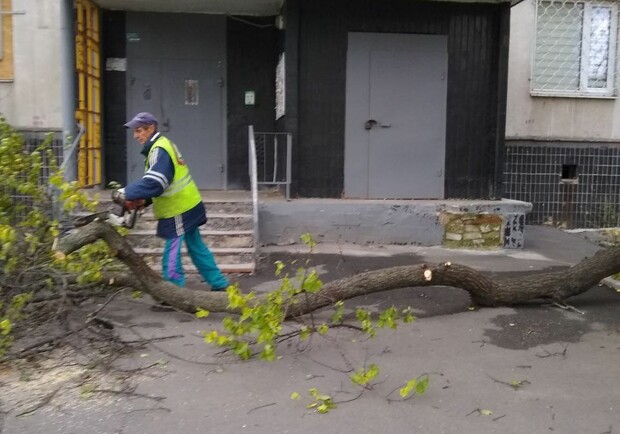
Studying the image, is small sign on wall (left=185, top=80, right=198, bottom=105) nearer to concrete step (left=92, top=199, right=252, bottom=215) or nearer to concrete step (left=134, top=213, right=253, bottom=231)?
concrete step (left=92, top=199, right=252, bottom=215)

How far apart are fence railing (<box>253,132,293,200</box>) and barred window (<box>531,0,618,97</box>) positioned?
14.0ft

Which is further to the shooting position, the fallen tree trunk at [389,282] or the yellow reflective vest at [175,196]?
the yellow reflective vest at [175,196]

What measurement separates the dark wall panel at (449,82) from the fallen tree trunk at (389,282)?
10.5 feet

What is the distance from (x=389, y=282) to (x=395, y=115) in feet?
13.4

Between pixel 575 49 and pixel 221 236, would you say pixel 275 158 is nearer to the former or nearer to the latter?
pixel 221 236

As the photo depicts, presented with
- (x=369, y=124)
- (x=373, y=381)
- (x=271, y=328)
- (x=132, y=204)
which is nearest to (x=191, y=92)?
(x=369, y=124)

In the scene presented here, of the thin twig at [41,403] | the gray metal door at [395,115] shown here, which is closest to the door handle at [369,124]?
the gray metal door at [395,115]

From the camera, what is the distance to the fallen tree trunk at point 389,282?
492 centimetres

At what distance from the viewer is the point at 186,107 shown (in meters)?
9.54

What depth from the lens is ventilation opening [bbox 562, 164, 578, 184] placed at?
10.0 metres

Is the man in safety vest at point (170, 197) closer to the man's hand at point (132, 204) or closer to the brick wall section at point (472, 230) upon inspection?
the man's hand at point (132, 204)

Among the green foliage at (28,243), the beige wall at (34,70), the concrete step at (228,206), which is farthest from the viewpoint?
the beige wall at (34,70)

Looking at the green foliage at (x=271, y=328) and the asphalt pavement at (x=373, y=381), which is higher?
the green foliage at (x=271, y=328)

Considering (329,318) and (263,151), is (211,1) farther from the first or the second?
(329,318)
